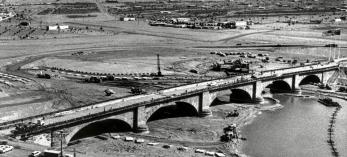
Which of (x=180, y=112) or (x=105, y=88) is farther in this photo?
(x=105, y=88)

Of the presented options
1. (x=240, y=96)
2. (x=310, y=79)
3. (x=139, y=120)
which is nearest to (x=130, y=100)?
(x=139, y=120)

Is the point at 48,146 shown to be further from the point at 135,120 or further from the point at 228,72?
the point at 228,72

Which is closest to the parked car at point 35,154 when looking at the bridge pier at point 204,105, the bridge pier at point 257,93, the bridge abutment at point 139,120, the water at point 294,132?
the bridge abutment at point 139,120

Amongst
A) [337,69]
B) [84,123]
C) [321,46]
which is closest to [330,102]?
[337,69]

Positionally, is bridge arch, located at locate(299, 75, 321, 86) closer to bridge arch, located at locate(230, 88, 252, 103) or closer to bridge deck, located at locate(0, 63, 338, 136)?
bridge deck, located at locate(0, 63, 338, 136)

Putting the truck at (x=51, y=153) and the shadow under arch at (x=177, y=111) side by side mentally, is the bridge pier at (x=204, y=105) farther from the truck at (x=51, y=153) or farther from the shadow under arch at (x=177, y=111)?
the truck at (x=51, y=153)

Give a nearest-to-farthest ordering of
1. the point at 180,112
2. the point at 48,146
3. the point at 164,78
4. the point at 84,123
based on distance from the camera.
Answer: the point at 48,146
the point at 84,123
the point at 180,112
the point at 164,78
